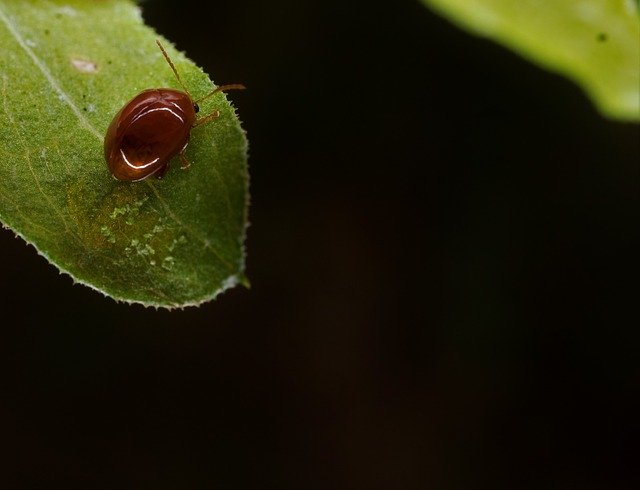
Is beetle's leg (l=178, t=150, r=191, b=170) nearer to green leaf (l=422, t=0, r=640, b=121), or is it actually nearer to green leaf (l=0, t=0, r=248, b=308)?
green leaf (l=0, t=0, r=248, b=308)

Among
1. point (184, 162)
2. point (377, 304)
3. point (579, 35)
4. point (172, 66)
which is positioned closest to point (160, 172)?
point (184, 162)

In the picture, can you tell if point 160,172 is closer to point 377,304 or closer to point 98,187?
point 98,187

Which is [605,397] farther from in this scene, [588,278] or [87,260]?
[87,260]

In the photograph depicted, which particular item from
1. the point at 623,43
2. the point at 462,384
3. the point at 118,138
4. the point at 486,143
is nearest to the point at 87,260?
the point at 118,138

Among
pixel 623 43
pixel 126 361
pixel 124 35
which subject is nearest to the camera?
pixel 623 43

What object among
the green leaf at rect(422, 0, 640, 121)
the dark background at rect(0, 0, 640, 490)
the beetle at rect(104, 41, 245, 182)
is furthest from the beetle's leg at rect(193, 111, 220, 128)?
the dark background at rect(0, 0, 640, 490)

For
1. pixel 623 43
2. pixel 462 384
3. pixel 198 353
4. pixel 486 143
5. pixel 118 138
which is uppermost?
pixel 623 43

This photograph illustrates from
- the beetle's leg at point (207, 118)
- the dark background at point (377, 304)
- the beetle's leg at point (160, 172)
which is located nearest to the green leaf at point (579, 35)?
the beetle's leg at point (207, 118)
